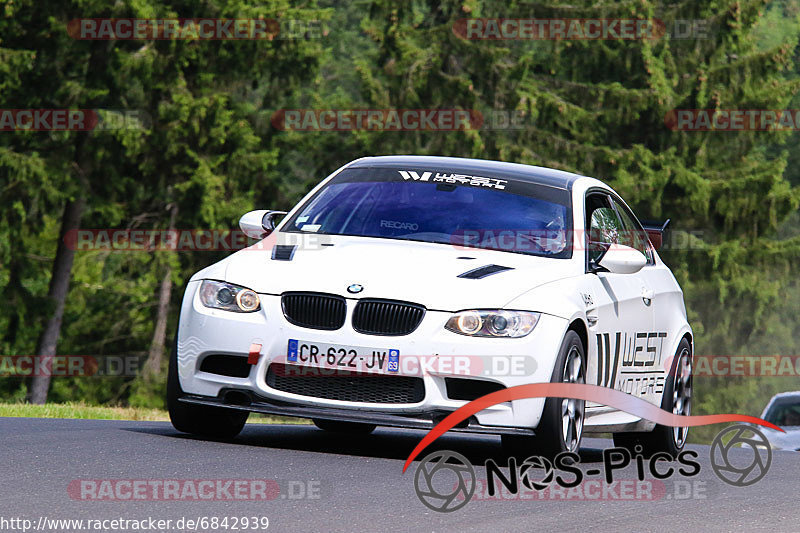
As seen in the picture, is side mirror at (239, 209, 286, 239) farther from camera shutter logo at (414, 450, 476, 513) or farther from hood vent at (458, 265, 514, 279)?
camera shutter logo at (414, 450, 476, 513)

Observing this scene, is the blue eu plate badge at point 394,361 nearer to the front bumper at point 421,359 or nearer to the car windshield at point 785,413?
the front bumper at point 421,359

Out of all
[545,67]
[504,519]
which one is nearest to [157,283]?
[545,67]

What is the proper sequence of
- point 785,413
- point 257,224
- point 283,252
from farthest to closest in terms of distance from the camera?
point 785,413, point 257,224, point 283,252

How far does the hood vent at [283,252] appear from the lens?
8445 millimetres

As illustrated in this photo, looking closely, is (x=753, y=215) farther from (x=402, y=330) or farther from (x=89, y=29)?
(x=402, y=330)

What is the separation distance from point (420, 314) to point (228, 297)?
1.18 m

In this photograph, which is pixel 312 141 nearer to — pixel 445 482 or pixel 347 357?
pixel 347 357

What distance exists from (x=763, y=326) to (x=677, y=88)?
9.90m

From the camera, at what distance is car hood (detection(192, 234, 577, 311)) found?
7.88m

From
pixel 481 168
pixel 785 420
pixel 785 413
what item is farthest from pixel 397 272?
pixel 785 413

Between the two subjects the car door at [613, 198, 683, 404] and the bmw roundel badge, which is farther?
the car door at [613, 198, 683, 404]

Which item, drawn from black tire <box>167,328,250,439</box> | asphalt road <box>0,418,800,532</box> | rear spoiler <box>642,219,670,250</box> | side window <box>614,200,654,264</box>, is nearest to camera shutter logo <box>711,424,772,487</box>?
asphalt road <box>0,418,800,532</box>

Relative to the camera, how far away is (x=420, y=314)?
25.8 ft

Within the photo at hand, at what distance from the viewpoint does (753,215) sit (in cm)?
4044
